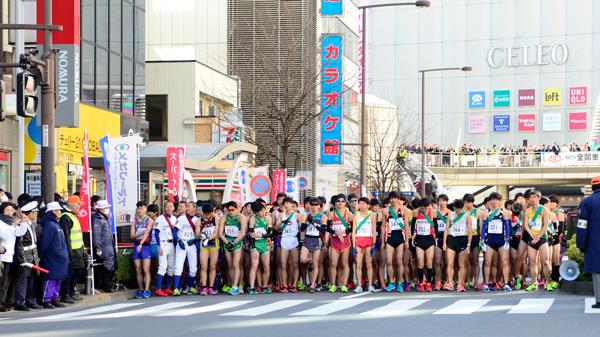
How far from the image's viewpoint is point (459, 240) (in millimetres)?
23297

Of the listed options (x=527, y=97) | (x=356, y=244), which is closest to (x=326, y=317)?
(x=356, y=244)

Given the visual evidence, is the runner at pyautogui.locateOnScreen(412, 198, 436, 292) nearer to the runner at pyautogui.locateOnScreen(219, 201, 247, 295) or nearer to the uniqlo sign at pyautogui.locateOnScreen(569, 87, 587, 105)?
the runner at pyautogui.locateOnScreen(219, 201, 247, 295)

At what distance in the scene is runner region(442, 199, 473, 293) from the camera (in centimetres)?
2322

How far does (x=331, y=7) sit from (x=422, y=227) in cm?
3775

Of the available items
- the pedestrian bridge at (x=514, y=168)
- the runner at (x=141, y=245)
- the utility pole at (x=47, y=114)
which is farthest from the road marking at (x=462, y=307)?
the pedestrian bridge at (x=514, y=168)

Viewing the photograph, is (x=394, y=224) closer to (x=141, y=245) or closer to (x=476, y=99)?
(x=141, y=245)

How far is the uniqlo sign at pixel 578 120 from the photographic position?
313 feet

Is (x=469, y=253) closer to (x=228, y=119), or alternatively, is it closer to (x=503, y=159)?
(x=228, y=119)

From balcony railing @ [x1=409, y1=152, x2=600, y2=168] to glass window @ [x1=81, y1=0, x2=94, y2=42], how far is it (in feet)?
133

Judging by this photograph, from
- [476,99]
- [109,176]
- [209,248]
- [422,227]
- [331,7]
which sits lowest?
[209,248]

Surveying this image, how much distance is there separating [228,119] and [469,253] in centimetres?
2775

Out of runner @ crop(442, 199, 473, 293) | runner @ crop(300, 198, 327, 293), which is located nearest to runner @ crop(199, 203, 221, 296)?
runner @ crop(300, 198, 327, 293)

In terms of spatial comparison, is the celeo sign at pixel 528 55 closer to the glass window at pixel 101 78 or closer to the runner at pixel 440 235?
the glass window at pixel 101 78

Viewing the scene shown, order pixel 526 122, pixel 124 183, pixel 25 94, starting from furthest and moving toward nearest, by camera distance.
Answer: pixel 526 122, pixel 124 183, pixel 25 94
